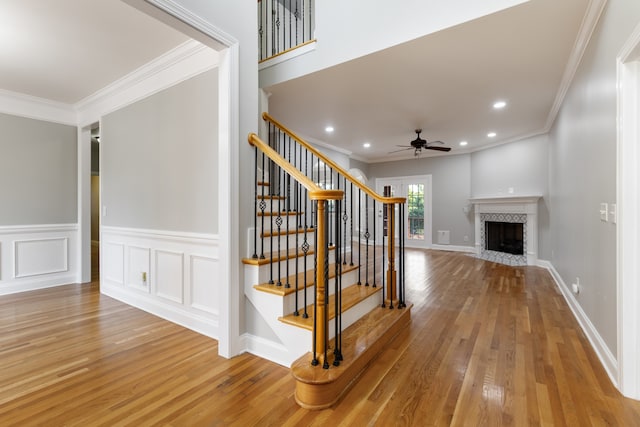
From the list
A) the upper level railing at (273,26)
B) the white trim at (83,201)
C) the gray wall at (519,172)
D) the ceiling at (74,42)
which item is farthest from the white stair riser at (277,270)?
the gray wall at (519,172)

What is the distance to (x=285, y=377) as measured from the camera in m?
1.94

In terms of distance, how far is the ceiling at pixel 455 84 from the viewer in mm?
2465

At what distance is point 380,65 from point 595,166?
2057mm

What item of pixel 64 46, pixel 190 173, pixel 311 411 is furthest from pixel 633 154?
pixel 64 46

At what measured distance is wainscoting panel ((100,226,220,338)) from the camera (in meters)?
2.63

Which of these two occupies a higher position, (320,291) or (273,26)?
(273,26)

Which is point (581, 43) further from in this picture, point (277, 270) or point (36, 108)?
point (36, 108)

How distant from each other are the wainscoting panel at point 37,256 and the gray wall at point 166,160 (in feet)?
3.91

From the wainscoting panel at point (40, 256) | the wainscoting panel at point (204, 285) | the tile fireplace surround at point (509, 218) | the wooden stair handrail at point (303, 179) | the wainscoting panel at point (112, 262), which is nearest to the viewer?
the wooden stair handrail at point (303, 179)

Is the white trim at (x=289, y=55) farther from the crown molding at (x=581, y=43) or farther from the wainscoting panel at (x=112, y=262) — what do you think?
the wainscoting panel at (x=112, y=262)

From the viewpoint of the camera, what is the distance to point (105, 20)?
2436 millimetres

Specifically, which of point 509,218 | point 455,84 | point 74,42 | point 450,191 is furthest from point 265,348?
point 450,191

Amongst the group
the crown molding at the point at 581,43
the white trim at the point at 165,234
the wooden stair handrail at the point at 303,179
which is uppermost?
the crown molding at the point at 581,43

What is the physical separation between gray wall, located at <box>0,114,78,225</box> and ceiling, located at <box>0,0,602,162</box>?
0.51m
